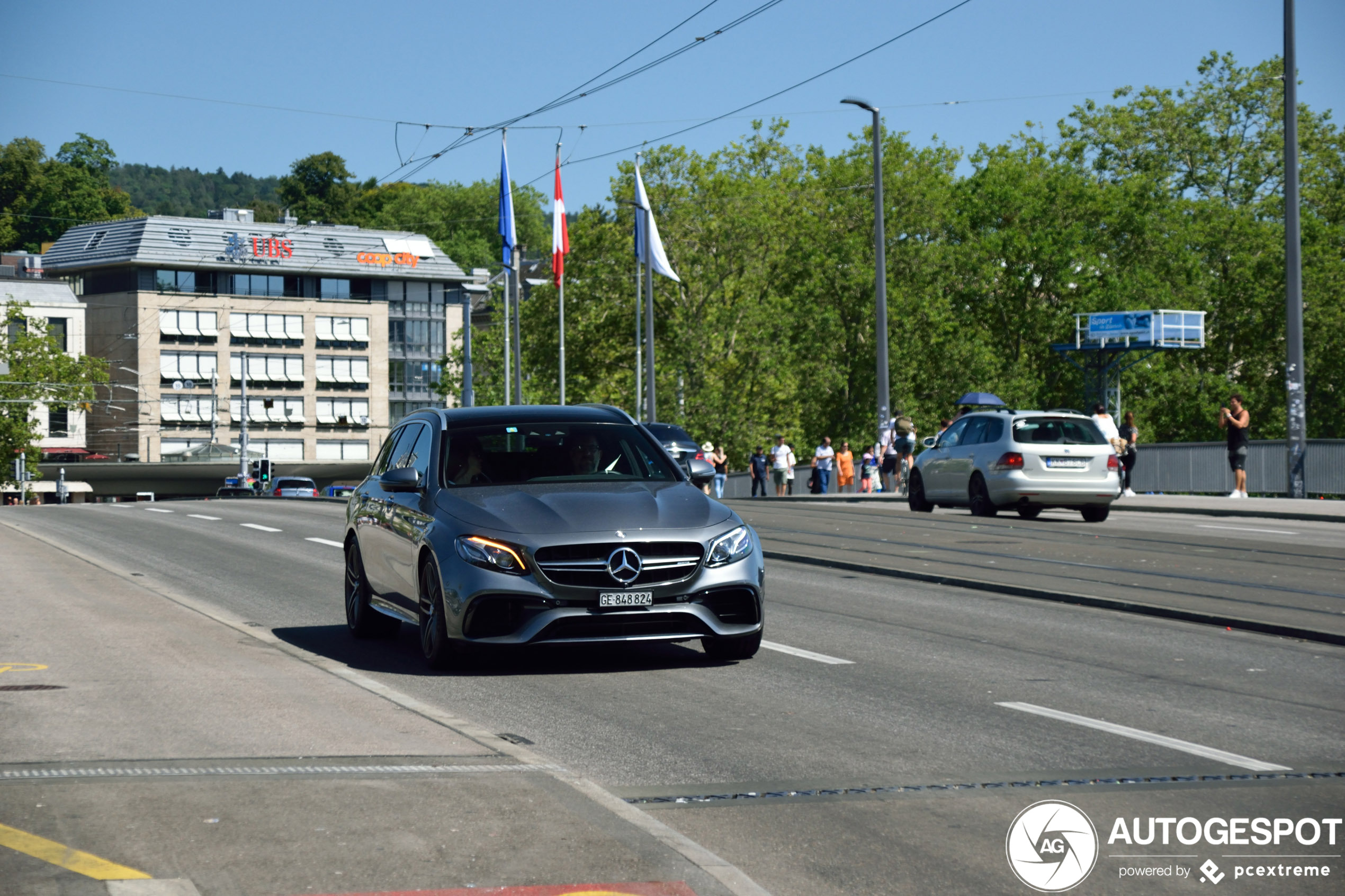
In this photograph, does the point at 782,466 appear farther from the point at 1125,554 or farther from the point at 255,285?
the point at 255,285

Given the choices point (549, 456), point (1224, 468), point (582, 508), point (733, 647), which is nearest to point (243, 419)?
point (1224, 468)

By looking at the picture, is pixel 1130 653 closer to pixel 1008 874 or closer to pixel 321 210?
pixel 1008 874

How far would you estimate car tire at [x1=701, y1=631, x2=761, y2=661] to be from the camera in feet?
32.0

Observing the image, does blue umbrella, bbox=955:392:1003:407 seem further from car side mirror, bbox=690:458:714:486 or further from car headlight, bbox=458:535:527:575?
car headlight, bbox=458:535:527:575

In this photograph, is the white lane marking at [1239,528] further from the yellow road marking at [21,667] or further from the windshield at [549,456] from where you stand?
the yellow road marking at [21,667]

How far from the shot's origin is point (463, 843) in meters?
5.25

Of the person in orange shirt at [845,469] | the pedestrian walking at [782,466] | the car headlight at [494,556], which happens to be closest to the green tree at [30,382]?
the pedestrian walking at [782,466]

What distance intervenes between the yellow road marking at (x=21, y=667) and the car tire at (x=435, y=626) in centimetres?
224

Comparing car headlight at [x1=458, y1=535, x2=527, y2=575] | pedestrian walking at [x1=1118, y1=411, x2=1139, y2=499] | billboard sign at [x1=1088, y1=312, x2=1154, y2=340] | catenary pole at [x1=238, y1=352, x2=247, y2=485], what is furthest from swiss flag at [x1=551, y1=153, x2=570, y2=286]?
catenary pole at [x1=238, y1=352, x2=247, y2=485]

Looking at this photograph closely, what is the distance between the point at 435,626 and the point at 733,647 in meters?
1.78

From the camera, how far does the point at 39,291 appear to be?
114 m

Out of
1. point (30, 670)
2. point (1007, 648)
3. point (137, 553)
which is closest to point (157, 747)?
point (30, 670)

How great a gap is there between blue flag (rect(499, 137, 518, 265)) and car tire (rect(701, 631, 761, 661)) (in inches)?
1633

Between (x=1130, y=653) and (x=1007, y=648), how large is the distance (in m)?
0.77
